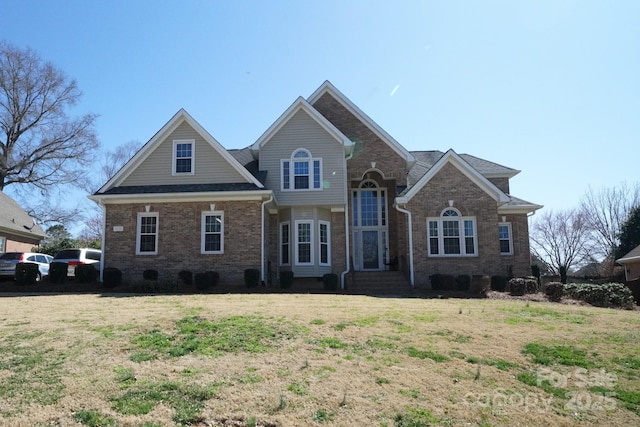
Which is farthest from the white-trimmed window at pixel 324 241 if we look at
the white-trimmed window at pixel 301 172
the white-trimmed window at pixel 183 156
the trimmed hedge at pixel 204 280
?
the white-trimmed window at pixel 183 156

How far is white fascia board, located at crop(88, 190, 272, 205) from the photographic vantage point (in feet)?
61.7

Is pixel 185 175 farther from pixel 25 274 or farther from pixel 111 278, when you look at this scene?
pixel 25 274

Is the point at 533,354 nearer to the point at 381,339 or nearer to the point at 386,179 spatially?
the point at 381,339

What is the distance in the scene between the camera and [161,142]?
20.4 metres

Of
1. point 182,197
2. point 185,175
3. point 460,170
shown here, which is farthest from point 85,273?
point 460,170

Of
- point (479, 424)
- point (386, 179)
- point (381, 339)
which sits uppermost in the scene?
point (386, 179)

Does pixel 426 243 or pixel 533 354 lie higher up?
pixel 426 243

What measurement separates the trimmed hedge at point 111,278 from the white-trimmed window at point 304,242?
7.36 m

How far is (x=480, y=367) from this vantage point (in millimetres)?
7074

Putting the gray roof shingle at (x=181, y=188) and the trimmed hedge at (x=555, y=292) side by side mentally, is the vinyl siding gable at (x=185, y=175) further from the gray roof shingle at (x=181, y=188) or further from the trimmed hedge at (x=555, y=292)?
the trimmed hedge at (x=555, y=292)

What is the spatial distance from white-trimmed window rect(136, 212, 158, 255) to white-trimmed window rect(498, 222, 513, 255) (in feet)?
54.2

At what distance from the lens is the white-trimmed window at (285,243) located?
70.0 ft

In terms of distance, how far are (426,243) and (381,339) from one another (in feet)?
40.2

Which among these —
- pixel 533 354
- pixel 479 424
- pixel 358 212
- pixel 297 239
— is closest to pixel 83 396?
pixel 479 424
